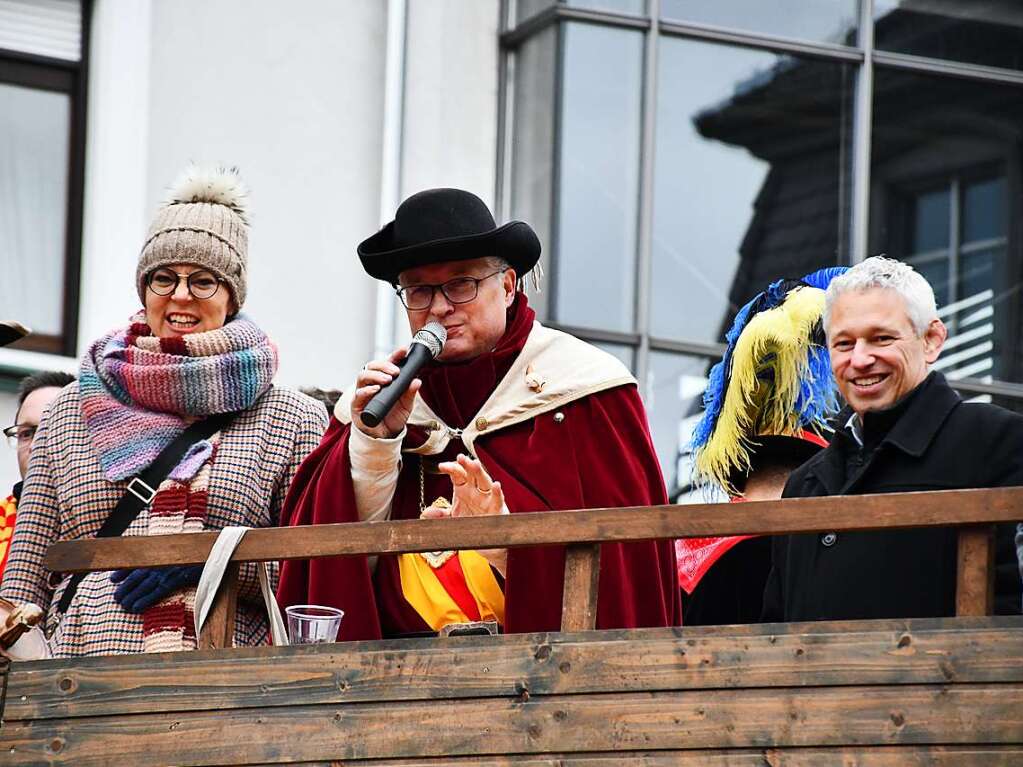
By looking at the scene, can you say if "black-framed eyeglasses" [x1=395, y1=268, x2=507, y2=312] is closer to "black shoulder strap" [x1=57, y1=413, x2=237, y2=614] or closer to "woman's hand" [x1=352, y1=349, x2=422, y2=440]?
"woman's hand" [x1=352, y1=349, x2=422, y2=440]

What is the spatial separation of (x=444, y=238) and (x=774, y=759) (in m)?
1.59

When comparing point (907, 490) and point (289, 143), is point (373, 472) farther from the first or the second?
point (289, 143)

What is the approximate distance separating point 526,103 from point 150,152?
2.00 meters

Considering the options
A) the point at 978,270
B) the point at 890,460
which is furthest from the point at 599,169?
the point at 890,460

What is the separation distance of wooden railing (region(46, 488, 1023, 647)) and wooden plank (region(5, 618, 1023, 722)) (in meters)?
0.10

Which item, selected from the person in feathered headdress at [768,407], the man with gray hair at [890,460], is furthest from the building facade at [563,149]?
the man with gray hair at [890,460]

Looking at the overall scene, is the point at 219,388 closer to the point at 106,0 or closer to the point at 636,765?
the point at 636,765

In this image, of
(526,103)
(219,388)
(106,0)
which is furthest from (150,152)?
(219,388)

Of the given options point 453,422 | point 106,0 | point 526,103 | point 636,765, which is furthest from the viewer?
point 526,103

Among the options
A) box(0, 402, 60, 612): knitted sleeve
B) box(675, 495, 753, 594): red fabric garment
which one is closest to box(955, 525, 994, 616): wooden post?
box(675, 495, 753, 594): red fabric garment

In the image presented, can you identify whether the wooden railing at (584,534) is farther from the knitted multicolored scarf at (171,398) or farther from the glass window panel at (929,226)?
the glass window panel at (929,226)

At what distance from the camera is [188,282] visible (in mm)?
5961

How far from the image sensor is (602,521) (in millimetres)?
4980

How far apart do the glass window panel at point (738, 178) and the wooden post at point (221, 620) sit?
247 inches
